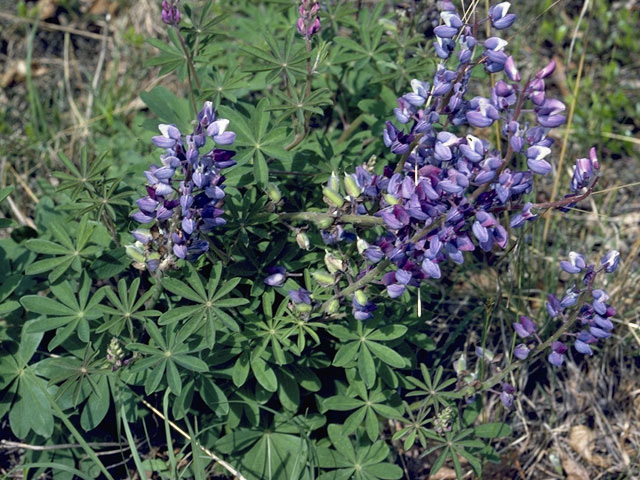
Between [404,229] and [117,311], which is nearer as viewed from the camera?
[404,229]

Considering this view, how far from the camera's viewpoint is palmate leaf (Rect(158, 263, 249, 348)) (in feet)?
9.01

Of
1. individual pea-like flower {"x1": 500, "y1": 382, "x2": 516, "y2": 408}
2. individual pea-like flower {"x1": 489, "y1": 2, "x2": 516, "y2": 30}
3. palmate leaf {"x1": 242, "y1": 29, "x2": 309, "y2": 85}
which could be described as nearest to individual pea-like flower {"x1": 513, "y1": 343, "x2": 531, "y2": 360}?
individual pea-like flower {"x1": 500, "y1": 382, "x2": 516, "y2": 408}

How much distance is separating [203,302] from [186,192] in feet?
1.80

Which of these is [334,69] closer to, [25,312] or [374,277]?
[374,277]

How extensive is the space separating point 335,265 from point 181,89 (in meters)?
2.51

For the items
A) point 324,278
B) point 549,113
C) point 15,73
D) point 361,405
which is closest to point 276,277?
point 324,278

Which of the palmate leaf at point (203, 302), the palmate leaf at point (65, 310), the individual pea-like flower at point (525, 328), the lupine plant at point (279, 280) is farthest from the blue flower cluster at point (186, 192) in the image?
the individual pea-like flower at point (525, 328)

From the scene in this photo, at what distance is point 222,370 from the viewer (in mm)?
2992

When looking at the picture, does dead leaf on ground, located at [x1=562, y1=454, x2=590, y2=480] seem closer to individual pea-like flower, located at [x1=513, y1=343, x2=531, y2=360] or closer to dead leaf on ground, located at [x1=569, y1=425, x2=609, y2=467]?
dead leaf on ground, located at [x1=569, y1=425, x2=609, y2=467]

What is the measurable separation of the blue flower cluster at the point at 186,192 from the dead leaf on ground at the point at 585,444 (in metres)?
2.06

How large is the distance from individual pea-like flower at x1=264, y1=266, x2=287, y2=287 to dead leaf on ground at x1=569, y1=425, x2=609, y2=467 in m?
1.66

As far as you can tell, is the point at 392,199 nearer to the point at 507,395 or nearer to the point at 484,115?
the point at 484,115

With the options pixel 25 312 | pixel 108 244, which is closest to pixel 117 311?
pixel 108 244

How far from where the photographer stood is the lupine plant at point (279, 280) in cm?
250
